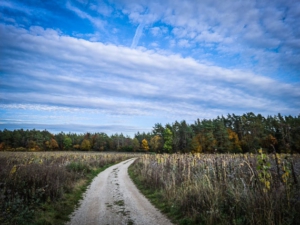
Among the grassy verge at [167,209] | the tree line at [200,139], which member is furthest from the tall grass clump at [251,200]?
the tree line at [200,139]

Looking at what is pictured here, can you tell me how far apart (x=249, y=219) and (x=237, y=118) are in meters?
72.9

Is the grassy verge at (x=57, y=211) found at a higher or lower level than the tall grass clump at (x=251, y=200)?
lower

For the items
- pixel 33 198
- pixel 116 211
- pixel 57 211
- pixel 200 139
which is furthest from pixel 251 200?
pixel 200 139

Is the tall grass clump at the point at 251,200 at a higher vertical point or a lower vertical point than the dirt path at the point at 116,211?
higher

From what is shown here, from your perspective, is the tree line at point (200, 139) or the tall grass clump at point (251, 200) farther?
the tree line at point (200, 139)

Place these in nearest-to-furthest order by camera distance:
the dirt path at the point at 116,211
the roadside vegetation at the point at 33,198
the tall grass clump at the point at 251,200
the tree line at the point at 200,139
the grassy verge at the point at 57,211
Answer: the tall grass clump at the point at 251,200, the roadside vegetation at the point at 33,198, the grassy verge at the point at 57,211, the dirt path at the point at 116,211, the tree line at the point at 200,139

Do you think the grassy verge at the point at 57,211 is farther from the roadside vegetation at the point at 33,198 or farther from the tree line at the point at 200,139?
the tree line at the point at 200,139

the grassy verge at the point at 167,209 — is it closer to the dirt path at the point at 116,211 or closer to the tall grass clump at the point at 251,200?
the tall grass clump at the point at 251,200

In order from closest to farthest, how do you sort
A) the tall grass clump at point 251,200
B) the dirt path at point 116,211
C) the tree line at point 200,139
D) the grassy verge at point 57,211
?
the tall grass clump at point 251,200
the grassy verge at point 57,211
the dirt path at point 116,211
the tree line at point 200,139

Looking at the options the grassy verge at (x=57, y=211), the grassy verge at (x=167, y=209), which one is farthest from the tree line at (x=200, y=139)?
the grassy verge at (x=57, y=211)

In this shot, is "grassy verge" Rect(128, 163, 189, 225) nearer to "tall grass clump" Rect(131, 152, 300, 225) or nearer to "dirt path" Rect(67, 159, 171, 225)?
"tall grass clump" Rect(131, 152, 300, 225)

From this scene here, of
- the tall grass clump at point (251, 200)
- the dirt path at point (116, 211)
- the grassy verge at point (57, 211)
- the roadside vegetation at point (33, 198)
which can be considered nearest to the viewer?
the tall grass clump at point (251, 200)

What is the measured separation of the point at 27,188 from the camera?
8.58 meters

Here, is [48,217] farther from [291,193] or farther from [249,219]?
[291,193]
